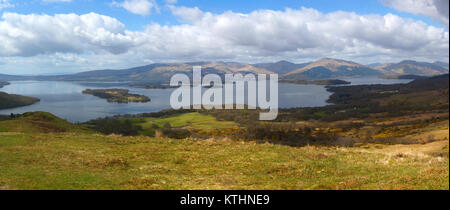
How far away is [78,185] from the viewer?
11586 mm

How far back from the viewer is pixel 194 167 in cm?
1625

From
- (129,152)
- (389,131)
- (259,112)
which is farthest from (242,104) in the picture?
(129,152)

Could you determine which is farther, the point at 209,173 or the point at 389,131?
the point at 389,131

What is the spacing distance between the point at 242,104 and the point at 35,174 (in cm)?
15749

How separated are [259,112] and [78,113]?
10586 centimetres

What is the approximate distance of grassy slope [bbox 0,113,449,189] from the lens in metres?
11.9

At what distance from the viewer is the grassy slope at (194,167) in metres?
11.9

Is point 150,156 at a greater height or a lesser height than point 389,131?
greater
